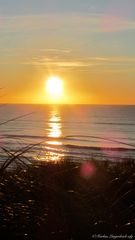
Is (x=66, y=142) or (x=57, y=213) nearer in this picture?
(x=57, y=213)

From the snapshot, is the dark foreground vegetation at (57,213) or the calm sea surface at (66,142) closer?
the dark foreground vegetation at (57,213)

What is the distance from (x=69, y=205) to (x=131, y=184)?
100cm

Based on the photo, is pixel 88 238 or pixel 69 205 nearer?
pixel 88 238

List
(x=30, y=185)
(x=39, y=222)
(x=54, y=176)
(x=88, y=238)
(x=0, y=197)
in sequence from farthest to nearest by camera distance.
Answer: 1. (x=54, y=176)
2. (x=30, y=185)
3. (x=0, y=197)
4. (x=39, y=222)
5. (x=88, y=238)

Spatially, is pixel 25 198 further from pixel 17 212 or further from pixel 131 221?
pixel 131 221

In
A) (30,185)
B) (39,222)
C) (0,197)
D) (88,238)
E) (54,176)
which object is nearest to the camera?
(88,238)

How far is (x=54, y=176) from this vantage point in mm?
5875

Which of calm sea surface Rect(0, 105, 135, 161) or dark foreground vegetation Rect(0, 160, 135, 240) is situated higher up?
calm sea surface Rect(0, 105, 135, 161)

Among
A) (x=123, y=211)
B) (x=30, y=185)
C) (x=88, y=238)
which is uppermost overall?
(x=30, y=185)

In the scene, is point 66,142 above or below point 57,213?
above

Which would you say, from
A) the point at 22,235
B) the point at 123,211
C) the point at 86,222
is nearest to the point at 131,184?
the point at 123,211

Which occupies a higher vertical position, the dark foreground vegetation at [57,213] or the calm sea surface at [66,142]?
the calm sea surface at [66,142]

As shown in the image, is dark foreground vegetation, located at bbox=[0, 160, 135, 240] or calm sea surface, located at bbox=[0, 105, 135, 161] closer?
dark foreground vegetation, located at bbox=[0, 160, 135, 240]

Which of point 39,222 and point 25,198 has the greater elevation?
point 25,198
